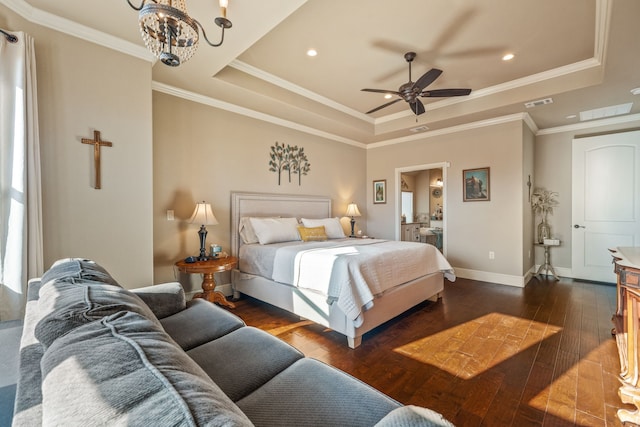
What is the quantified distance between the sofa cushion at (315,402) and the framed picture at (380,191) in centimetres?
501

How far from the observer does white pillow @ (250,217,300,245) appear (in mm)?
3734

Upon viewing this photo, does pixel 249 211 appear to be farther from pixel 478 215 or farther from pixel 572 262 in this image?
pixel 572 262

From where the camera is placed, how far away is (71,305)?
0.84 m

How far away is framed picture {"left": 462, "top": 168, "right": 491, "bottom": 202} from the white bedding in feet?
6.00

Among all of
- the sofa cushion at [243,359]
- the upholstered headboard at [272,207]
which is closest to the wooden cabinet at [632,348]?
the sofa cushion at [243,359]

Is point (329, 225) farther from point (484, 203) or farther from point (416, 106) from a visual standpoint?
point (484, 203)

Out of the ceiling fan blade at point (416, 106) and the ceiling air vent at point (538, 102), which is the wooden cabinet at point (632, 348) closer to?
the ceiling fan blade at point (416, 106)

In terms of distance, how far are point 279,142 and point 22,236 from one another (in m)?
3.22

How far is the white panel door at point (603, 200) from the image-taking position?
4.15 m

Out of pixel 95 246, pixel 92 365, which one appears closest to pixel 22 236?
pixel 95 246

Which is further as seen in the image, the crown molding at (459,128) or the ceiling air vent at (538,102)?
the crown molding at (459,128)

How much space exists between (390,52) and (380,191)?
10.5 ft

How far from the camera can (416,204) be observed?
27.1ft

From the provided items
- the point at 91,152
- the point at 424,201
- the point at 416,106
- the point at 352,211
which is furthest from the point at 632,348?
the point at 424,201
